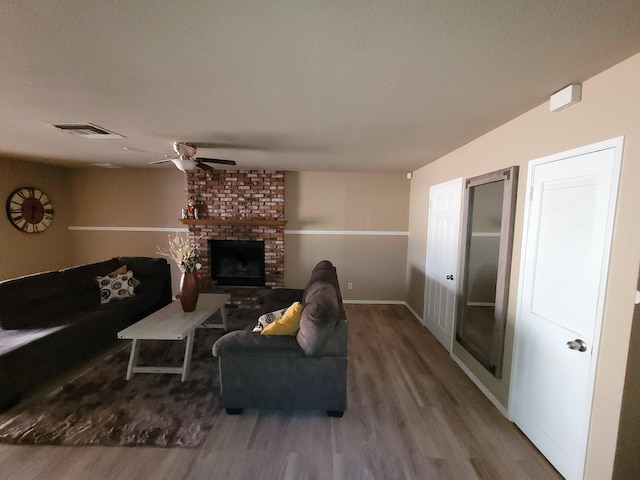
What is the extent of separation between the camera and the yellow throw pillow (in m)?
2.22

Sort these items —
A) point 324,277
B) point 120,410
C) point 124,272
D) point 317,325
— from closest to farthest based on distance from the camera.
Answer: point 317,325
point 120,410
point 324,277
point 124,272

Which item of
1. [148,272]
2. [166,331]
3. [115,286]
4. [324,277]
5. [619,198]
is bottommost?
[166,331]

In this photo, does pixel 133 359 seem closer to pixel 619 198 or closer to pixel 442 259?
pixel 442 259

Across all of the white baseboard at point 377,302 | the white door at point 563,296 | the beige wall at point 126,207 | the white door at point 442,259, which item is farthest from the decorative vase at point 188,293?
the white door at point 563,296

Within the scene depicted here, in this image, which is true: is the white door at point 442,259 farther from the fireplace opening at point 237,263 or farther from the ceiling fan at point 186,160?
the fireplace opening at point 237,263

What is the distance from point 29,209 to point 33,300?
105 inches

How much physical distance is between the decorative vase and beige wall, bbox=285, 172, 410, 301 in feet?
7.00

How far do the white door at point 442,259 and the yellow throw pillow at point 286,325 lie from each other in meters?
1.97

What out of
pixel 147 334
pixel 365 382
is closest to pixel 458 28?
pixel 365 382

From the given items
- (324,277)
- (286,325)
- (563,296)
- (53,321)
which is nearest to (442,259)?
(324,277)

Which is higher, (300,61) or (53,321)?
(300,61)

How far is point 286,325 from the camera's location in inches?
87.5

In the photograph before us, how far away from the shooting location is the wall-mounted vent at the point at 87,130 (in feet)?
8.07

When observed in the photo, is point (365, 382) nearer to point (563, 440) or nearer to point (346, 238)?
point (563, 440)
